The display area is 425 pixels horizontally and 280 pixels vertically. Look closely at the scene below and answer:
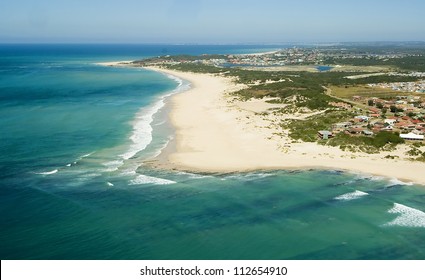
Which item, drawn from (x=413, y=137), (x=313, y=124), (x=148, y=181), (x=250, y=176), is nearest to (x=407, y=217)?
(x=250, y=176)

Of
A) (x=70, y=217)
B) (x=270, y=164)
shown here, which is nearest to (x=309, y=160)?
(x=270, y=164)

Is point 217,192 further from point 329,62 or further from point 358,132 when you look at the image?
point 329,62

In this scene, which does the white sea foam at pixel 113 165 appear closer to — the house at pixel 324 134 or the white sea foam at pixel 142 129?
the white sea foam at pixel 142 129

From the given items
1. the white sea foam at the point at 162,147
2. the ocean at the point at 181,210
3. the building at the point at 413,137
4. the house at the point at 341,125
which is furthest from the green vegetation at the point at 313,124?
the white sea foam at the point at 162,147

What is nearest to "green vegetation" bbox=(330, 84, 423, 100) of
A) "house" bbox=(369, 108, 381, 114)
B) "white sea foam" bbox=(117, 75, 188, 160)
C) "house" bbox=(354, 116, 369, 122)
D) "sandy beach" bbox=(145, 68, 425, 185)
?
"house" bbox=(369, 108, 381, 114)

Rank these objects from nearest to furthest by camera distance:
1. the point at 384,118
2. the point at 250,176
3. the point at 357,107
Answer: the point at 250,176 → the point at 384,118 → the point at 357,107

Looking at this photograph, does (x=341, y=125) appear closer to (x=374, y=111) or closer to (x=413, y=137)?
(x=413, y=137)
